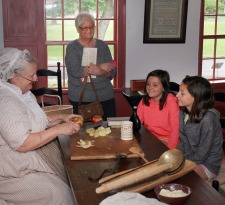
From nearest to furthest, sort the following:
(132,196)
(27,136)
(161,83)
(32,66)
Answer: (132,196)
(27,136)
(32,66)
(161,83)

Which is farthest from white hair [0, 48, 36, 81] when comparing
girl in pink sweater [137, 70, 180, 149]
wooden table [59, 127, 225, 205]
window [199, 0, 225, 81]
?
window [199, 0, 225, 81]

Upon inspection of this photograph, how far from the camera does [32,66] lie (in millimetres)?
2482

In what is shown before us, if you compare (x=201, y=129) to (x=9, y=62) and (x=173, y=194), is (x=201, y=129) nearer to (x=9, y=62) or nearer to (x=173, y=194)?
(x=173, y=194)

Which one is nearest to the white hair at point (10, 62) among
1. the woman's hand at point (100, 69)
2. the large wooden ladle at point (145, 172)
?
the large wooden ladle at point (145, 172)

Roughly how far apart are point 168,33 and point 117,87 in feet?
2.99

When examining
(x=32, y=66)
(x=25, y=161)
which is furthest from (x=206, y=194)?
(x=32, y=66)

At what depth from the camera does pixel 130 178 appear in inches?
70.7

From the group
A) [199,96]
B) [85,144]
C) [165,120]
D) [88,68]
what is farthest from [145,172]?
[88,68]

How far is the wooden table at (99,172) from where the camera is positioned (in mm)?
1807

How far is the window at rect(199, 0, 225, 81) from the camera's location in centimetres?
539

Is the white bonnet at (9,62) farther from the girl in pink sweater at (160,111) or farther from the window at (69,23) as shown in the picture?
the window at (69,23)

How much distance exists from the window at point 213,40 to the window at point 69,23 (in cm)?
113

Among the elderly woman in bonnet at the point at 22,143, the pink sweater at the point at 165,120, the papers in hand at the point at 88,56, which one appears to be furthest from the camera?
the papers in hand at the point at 88,56

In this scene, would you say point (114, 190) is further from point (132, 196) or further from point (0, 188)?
point (0, 188)
